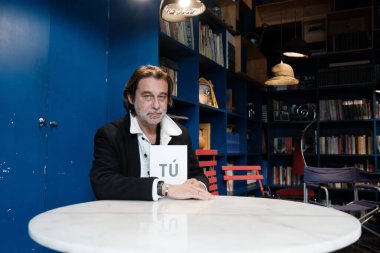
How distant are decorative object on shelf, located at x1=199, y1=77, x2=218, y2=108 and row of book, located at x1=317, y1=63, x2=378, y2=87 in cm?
217

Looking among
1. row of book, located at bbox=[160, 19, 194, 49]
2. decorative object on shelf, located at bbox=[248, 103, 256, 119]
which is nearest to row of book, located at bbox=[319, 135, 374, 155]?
decorative object on shelf, located at bbox=[248, 103, 256, 119]

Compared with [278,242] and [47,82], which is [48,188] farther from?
[278,242]

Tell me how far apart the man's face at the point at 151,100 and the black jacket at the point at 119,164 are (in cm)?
9

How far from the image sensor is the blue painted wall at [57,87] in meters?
1.85

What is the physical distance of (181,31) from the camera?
9.46 feet

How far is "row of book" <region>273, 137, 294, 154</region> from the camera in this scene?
17.1 feet

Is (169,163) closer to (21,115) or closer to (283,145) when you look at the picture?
(21,115)

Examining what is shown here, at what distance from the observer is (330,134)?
513cm

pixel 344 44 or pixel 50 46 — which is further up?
pixel 344 44

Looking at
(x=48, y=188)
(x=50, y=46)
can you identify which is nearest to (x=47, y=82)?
(x=50, y=46)

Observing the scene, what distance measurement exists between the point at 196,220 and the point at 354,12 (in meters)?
4.81

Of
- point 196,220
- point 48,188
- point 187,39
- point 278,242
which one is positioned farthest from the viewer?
point 187,39

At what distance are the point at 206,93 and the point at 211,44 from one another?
0.51 meters

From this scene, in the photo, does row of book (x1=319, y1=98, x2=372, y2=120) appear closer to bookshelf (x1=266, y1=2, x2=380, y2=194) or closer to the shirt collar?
bookshelf (x1=266, y1=2, x2=380, y2=194)
